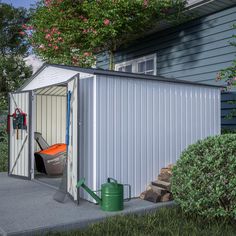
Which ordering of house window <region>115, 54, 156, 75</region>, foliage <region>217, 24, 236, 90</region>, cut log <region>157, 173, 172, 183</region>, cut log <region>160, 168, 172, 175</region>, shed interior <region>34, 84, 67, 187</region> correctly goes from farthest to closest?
house window <region>115, 54, 156, 75</region>, shed interior <region>34, 84, 67, 187</region>, foliage <region>217, 24, 236, 90</region>, cut log <region>160, 168, 172, 175</region>, cut log <region>157, 173, 172, 183</region>

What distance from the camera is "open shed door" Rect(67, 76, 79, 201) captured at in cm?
603

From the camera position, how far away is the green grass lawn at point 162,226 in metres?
4.66

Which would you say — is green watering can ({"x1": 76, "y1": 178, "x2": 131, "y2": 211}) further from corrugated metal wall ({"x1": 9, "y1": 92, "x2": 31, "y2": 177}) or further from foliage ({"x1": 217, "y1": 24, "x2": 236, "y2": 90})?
foliage ({"x1": 217, "y1": 24, "x2": 236, "y2": 90})

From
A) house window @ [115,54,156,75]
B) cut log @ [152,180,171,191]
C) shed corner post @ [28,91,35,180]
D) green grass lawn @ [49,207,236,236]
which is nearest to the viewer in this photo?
green grass lawn @ [49,207,236,236]

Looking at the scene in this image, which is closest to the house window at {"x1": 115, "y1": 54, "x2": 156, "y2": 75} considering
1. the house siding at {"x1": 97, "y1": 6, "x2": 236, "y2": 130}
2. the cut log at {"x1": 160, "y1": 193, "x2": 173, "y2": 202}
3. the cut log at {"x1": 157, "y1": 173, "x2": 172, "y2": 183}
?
the house siding at {"x1": 97, "y1": 6, "x2": 236, "y2": 130}

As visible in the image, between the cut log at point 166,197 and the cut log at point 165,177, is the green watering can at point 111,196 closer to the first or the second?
the cut log at point 166,197

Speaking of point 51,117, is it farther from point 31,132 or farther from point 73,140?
point 73,140

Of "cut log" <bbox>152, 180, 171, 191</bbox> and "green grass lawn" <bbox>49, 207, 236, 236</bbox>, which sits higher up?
"cut log" <bbox>152, 180, 171, 191</bbox>

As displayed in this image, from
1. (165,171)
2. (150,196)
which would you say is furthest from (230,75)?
(150,196)

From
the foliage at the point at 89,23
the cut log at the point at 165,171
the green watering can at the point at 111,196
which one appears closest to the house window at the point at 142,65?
the foliage at the point at 89,23

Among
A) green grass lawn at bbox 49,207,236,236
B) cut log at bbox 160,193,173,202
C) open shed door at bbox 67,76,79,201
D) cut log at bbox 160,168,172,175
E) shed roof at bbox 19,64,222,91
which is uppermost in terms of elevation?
shed roof at bbox 19,64,222,91

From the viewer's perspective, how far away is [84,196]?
6.45m

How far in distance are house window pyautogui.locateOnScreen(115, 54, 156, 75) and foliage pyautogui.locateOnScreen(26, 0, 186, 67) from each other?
1005 mm

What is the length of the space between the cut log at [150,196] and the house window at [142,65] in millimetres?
5257
